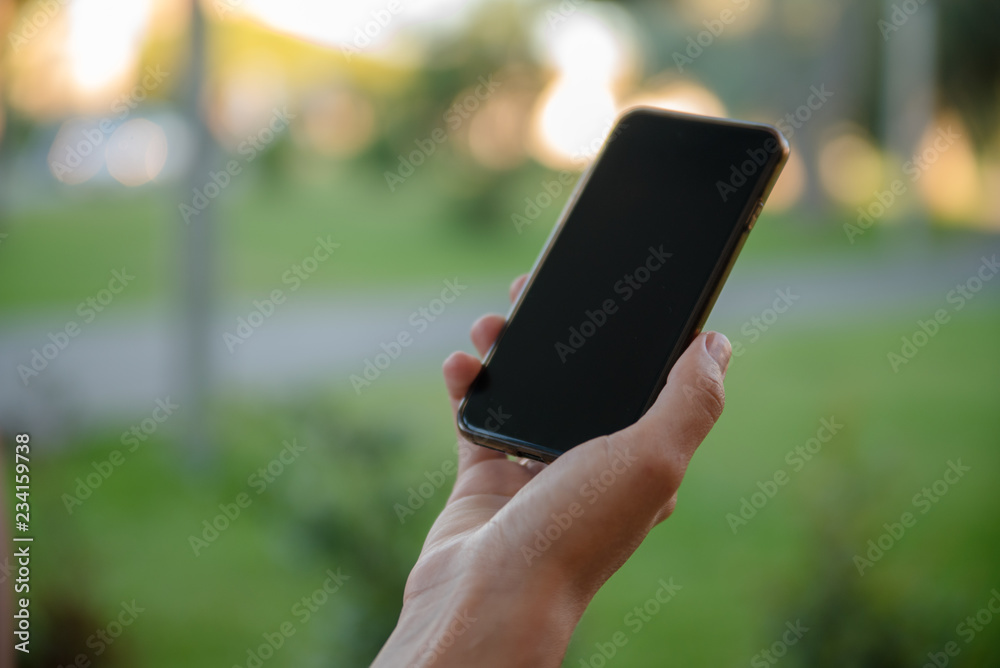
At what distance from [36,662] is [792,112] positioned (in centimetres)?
804

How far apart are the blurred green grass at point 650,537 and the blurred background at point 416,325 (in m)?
0.01

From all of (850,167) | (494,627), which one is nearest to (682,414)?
(494,627)

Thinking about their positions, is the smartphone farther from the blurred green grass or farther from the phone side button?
the blurred green grass

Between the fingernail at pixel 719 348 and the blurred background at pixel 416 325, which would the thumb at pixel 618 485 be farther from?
the blurred background at pixel 416 325

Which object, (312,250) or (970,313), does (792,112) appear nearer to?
(970,313)

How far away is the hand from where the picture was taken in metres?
0.97

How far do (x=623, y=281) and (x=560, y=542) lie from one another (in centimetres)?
44

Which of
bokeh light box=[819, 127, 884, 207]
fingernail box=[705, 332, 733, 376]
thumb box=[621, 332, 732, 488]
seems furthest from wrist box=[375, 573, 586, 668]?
bokeh light box=[819, 127, 884, 207]

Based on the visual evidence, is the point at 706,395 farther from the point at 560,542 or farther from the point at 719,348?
the point at 560,542

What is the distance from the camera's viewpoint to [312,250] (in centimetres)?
1030

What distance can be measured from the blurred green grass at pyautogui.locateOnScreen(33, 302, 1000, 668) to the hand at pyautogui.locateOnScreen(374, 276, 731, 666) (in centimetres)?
70

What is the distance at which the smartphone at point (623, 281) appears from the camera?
117cm

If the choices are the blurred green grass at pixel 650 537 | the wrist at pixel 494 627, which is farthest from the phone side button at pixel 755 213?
the blurred green grass at pixel 650 537

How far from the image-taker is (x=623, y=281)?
4.08 ft
